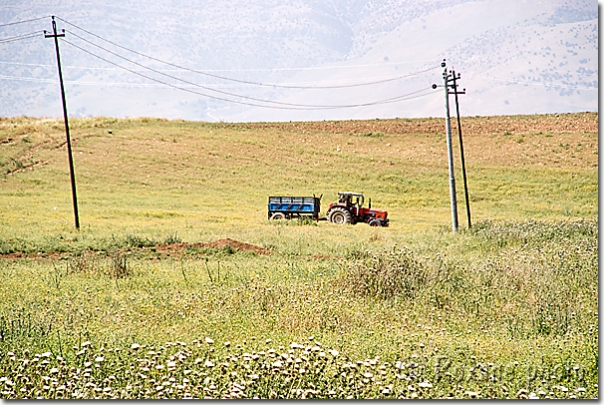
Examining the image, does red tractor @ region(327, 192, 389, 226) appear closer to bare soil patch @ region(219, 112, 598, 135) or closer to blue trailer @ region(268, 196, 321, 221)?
blue trailer @ region(268, 196, 321, 221)

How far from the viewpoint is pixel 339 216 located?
33.1 m

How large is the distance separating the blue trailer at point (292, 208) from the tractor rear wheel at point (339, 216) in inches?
30.1

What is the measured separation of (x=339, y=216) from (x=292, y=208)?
2.62 m

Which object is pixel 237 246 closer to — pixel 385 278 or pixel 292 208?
pixel 385 278

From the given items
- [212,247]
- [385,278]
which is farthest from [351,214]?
[385,278]

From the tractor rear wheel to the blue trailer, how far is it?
77 cm

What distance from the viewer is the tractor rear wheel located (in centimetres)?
3288

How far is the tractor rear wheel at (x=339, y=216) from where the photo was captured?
32.9 metres

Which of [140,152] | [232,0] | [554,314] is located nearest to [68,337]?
[554,314]

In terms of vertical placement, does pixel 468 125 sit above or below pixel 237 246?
above

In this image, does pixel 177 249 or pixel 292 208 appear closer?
pixel 177 249

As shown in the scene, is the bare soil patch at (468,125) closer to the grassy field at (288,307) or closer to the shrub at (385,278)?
the grassy field at (288,307)

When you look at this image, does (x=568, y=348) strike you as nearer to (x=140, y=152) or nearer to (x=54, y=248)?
(x=54, y=248)

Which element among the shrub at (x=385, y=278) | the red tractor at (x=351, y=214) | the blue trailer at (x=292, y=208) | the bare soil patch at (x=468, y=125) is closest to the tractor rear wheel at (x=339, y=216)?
the red tractor at (x=351, y=214)
